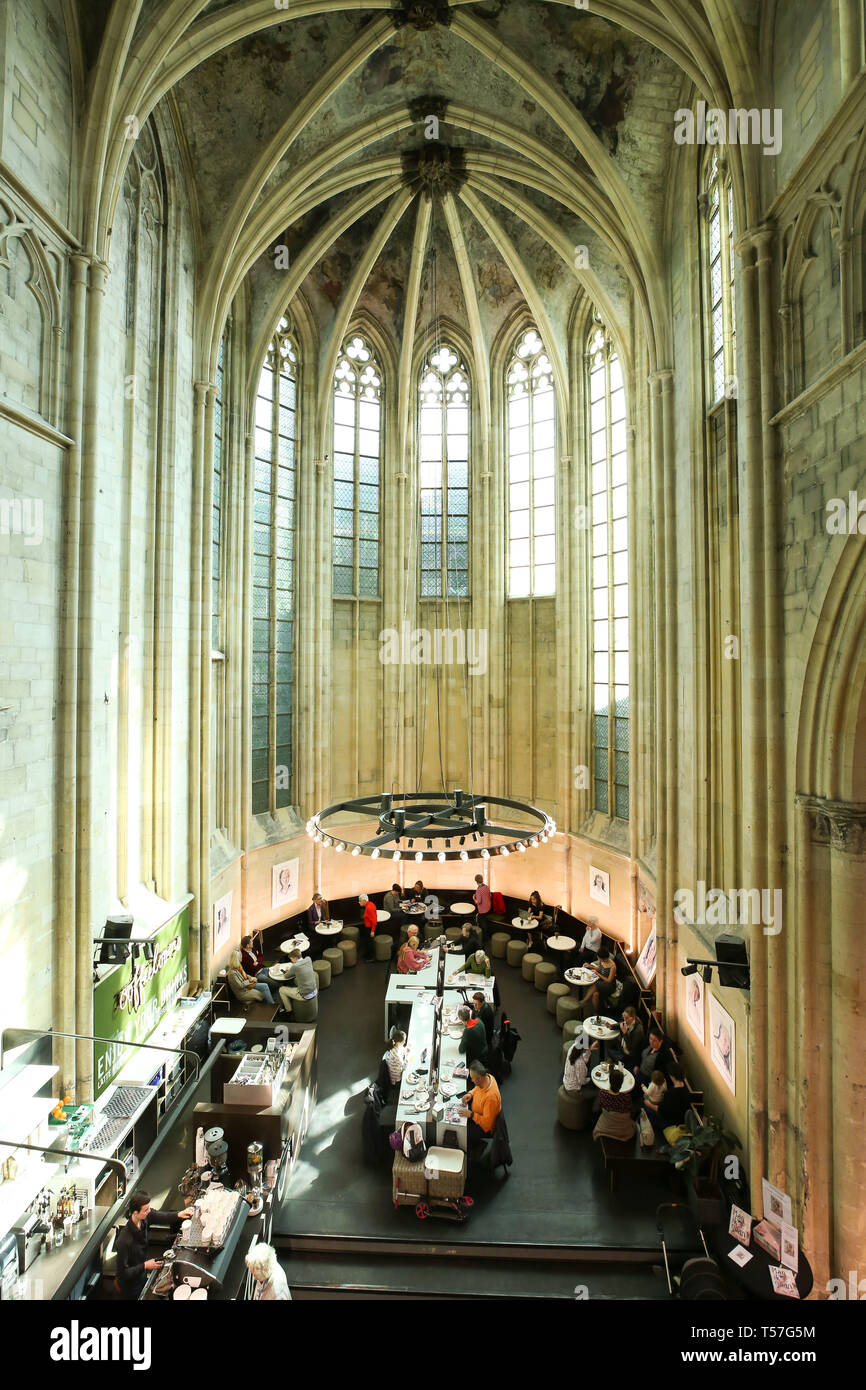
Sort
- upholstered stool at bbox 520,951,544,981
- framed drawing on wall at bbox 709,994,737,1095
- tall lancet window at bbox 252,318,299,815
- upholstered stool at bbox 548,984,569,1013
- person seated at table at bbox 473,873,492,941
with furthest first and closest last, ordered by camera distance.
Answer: tall lancet window at bbox 252,318,299,815 → person seated at table at bbox 473,873,492,941 → upholstered stool at bbox 520,951,544,981 → upholstered stool at bbox 548,984,569,1013 → framed drawing on wall at bbox 709,994,737,1095

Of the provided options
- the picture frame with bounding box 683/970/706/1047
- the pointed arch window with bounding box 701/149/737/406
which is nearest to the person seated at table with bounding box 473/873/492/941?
the picture frame with bounding box 683/970/706/1047

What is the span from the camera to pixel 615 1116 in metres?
8.65

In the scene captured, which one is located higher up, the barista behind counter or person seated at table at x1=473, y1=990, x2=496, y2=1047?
person seated at table at x1=473, y1=990, x2=496, y2=1047

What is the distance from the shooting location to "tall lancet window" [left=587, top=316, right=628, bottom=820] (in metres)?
14.4

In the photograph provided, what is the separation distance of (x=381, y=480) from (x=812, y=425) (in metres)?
12.3

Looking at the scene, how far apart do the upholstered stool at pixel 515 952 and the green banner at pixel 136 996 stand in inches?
259

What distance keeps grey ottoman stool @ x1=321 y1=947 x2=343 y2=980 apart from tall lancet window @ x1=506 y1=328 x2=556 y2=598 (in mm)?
9144

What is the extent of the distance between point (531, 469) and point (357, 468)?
14.0 feet

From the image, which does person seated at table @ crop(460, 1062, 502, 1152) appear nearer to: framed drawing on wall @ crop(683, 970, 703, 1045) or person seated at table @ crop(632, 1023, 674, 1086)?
person seated at table @ crop(632, 1023, 674, 1086)

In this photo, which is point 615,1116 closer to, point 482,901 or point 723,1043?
point 723,1043

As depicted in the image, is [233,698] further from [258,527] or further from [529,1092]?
[529,1092]

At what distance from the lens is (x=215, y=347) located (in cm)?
1208

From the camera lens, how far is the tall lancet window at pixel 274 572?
1534 centimetres

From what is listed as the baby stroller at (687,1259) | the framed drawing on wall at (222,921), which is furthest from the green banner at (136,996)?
the baby stroller at (687,1259)
